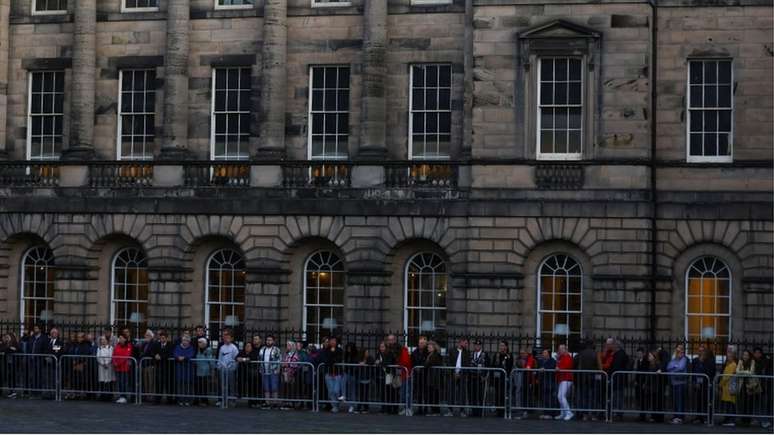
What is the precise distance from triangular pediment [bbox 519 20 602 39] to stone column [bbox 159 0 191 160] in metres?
9.52

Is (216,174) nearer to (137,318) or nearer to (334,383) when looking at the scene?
(137,318)

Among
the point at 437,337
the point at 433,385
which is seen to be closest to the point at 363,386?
the point at 433,385

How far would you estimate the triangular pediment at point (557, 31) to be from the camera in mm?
47250

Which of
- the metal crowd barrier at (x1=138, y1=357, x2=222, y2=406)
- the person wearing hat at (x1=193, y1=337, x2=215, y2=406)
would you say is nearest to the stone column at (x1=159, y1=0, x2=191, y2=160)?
the metal crowd barrier at (x1=138, y1=357, x2=222, y2=406)

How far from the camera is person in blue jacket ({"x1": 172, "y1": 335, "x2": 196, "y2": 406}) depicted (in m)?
42.3

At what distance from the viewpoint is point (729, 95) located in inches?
1868

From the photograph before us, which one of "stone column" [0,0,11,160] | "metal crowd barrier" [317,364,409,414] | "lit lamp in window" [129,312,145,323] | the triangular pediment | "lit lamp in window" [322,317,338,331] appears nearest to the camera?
"metal crowd barrier" [317,364,409,414]

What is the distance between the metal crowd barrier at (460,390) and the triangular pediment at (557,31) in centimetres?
1059

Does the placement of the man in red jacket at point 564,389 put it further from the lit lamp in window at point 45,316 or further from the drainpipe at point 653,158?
the lit lamp in window at point 45,316

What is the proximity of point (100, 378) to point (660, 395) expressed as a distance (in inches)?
493

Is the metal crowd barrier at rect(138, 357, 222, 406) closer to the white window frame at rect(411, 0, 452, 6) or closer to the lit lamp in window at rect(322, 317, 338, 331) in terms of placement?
the lit lamp in window at rect(322, 317, 338, 331)

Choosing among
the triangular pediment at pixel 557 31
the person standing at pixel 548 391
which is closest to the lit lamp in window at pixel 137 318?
the triangular pediment at pixel 557 31

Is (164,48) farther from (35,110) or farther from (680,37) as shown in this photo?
(680,37)

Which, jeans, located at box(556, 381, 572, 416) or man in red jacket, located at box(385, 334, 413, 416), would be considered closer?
jeans, located at box(556, 381, 572, 416)
